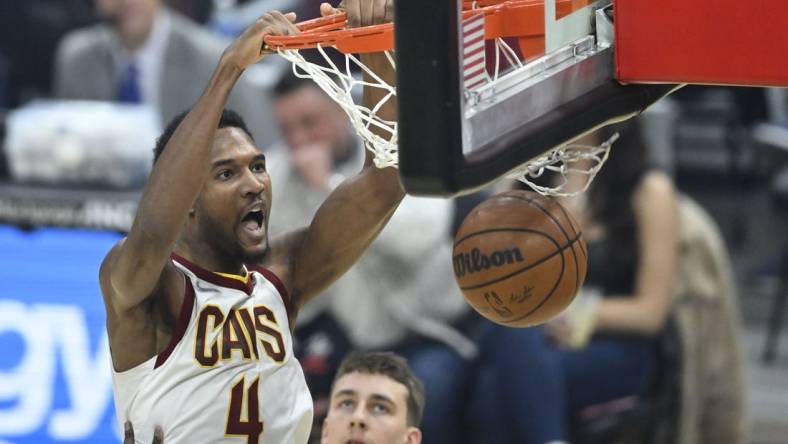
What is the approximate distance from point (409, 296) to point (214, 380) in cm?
256

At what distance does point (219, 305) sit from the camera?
180 inches

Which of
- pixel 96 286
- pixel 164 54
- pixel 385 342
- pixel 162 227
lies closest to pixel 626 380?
pixel 385 342

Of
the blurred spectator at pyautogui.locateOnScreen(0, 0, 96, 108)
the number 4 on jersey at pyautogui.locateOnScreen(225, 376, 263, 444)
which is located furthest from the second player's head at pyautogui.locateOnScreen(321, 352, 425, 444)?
the blurred spectator at pyautogui.locateOnScreen(0, 0, 96, 108)

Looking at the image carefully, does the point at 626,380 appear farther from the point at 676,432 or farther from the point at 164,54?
the point at 164,54

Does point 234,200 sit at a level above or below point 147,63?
above

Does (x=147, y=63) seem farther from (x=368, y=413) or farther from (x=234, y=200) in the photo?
(x=234, y=200)

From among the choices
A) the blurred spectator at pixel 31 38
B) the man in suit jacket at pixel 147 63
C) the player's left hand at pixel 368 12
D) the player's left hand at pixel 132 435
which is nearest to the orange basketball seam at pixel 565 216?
the player's left hand at pixel 368 12

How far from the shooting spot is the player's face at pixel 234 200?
454 cm

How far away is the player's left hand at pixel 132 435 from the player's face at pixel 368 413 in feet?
2.61

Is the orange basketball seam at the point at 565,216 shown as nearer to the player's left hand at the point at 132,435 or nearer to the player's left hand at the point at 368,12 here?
the player's left hand at the point at 368,12

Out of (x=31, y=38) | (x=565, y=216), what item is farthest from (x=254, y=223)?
(x=31, y=38)

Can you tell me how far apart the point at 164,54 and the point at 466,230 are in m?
3.76

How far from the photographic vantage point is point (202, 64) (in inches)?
316

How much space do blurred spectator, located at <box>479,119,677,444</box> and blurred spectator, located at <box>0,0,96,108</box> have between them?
3.67 m
